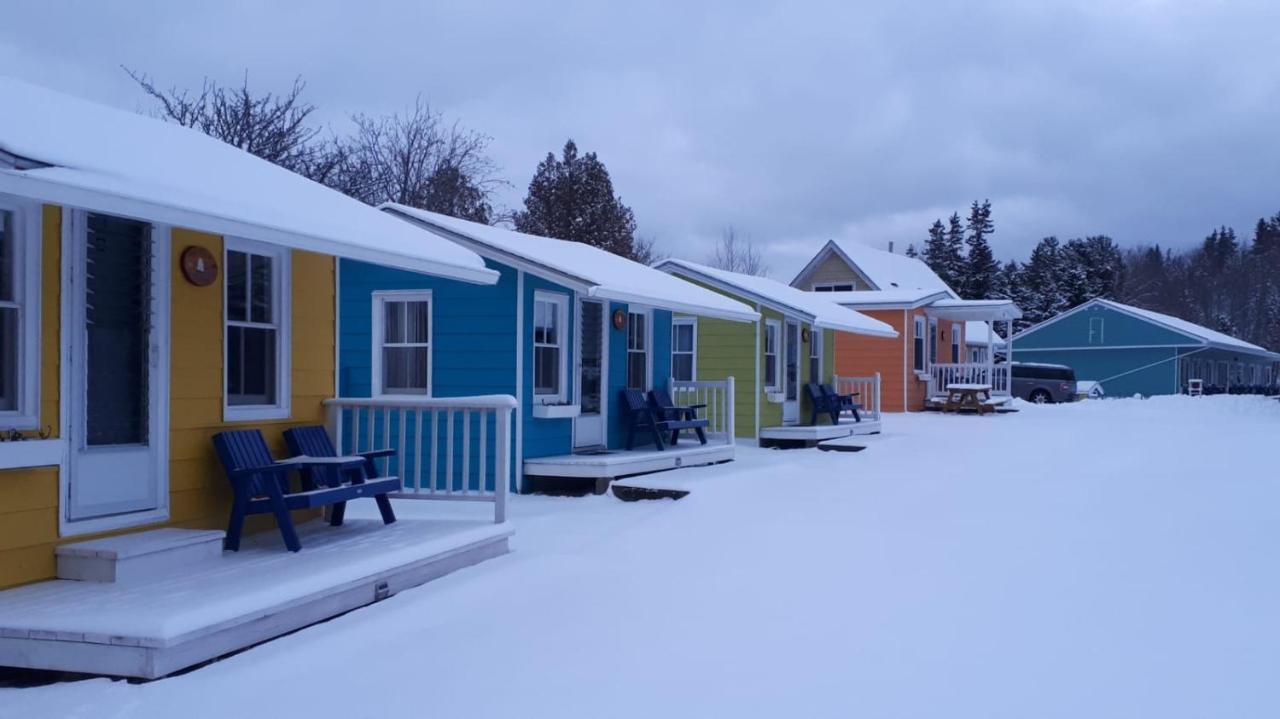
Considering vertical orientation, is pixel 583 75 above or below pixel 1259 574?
above

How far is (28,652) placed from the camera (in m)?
4.15

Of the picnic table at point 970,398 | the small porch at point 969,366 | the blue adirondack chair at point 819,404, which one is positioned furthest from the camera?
the small porch at point 969,366

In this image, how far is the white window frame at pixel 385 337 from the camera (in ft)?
35.4

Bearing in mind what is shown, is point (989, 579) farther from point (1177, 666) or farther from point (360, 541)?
point (360, 541)

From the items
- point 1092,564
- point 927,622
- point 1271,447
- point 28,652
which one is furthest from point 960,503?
point 1271,447

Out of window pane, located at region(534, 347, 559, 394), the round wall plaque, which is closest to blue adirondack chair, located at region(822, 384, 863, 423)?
window pane, located at region(534, 347, 559, 394)

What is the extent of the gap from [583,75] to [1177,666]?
21435 mm

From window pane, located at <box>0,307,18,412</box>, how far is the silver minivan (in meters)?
30.7

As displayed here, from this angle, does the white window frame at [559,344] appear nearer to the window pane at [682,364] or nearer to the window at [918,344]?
the window pane at [682,364]

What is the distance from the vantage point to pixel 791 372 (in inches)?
688

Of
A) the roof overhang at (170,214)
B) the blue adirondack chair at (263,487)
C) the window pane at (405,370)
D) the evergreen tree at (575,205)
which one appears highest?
the evergreen tree at (575,205)

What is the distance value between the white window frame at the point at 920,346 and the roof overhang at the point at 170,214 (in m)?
20.9

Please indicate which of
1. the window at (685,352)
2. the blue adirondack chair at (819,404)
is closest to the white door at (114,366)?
the window at (685,352)

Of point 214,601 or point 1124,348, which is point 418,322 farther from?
point 1124,348
